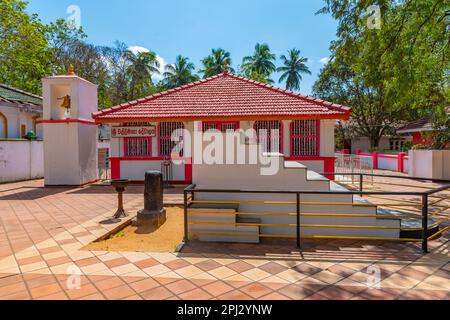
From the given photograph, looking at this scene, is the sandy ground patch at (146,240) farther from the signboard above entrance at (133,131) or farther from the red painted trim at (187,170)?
the signboard above entrance at (133,131)

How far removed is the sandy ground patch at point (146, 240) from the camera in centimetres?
502

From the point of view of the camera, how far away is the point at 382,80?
8.84 m

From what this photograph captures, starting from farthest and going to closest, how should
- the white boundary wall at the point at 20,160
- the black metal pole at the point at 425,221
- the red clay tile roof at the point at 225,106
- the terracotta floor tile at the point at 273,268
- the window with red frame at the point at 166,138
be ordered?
the white boundary wall at the point at 20,160 → the window with red frame at the point at 166,138 → the red clay tile roof at the point at 225,106 → the black metal pole at the point at 425,221 → the terracotta floor tile at the point at 273,268

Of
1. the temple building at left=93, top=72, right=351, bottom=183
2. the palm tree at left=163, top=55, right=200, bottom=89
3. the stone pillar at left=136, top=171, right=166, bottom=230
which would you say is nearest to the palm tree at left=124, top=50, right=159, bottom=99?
the palm tree at left=163, top=55, right=200, bottom=89

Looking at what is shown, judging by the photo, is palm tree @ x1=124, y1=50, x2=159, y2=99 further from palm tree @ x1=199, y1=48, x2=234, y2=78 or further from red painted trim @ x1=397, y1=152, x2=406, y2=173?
red painted trim @ x1=397, y1=152, x2=406, y2=173

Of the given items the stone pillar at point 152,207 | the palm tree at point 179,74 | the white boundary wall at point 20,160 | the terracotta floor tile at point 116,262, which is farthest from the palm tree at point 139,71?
the terracotta floor tile at point 116,262

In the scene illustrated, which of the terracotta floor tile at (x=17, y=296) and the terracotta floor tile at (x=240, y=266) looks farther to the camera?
the terracotta floor tile at (x=240, y=266)

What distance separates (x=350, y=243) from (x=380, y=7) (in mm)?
6786

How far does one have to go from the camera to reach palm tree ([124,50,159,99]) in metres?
33.1

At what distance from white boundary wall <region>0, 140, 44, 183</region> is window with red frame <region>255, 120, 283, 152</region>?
39.3 ft

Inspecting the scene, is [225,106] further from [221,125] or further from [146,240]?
[146,240]

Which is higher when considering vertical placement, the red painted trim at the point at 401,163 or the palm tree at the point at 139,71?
the palm tree at the point at 139,71

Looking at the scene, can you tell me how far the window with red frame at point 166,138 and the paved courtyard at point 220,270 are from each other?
6574 mm

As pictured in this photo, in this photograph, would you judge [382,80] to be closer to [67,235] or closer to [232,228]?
[232,228]
